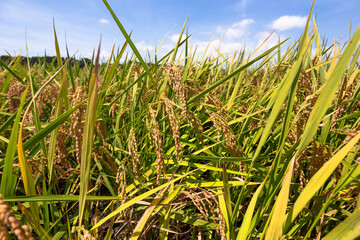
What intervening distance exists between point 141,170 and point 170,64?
0.72 metres

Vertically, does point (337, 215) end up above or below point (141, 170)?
below

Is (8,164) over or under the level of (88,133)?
under

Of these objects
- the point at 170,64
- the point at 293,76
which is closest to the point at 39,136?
the point at 170,64

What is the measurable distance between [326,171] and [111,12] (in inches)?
38.2

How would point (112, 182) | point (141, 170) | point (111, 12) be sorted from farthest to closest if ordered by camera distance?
point (112, 182) → point (141, 170) → point (111, 12)

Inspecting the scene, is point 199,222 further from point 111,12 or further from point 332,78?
point 111,12

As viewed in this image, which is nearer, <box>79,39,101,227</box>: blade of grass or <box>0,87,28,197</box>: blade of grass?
<box>79,39,101,227</box>: blade of grass

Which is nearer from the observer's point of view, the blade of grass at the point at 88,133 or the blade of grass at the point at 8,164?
the blade of grass at the point at 88,133

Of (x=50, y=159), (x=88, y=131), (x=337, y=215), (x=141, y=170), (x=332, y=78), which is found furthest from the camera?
(x=141, y=170)

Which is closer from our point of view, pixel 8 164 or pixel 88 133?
pixel 88 133

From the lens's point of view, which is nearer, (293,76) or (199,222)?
(293,76)

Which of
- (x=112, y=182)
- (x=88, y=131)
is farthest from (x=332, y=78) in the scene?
(x=112, y=182)

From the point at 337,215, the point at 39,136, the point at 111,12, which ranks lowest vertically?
the point at 337,215

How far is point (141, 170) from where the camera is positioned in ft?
4.85
